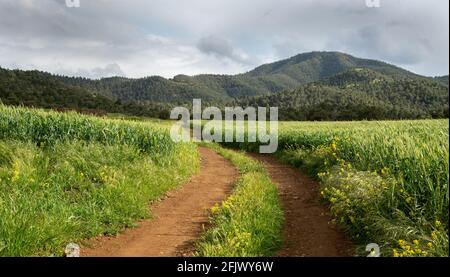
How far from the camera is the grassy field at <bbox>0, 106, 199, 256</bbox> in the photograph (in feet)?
25.8

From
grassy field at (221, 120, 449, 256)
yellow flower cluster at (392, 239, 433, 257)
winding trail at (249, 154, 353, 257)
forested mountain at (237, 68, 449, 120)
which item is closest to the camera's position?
yellow flower cluster at (392, 239, 433, 257)

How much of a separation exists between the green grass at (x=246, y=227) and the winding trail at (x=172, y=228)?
0.51m

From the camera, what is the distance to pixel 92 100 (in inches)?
3595

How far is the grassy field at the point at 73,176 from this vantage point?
25.8 ft

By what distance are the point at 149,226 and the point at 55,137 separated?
24.6 ft

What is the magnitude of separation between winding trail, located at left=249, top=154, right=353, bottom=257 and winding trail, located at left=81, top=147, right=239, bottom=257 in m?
1.84

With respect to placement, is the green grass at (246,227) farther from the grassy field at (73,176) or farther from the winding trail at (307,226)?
the grassy field at (73,176)

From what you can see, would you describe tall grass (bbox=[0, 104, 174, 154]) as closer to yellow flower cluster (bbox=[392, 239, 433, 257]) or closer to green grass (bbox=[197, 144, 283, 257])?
green grass (bbox=[197, 144, 283, 257])

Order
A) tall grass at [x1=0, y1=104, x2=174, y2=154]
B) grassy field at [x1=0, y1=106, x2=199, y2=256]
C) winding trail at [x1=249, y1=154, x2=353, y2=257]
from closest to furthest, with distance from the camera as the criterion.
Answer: grassy field at [x1=0, y1=106, x2=199, y2=256] < winding trail at [x1=249, y1=154, x2=353, y2=257] < tall grass at [x1=0, y1=104, x2=174, y2=154]

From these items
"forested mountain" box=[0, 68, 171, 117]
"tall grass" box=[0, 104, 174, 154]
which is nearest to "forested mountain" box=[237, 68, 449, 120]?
"forested mountain" box=[0, 68, 171, 117]

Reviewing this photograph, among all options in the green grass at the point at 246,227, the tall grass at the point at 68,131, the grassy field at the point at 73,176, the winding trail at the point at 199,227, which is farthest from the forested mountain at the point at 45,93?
the green grass at the point at 246,227

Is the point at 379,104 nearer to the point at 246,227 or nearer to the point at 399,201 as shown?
the point at 399,201

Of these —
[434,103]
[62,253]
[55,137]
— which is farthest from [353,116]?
[62,253]
